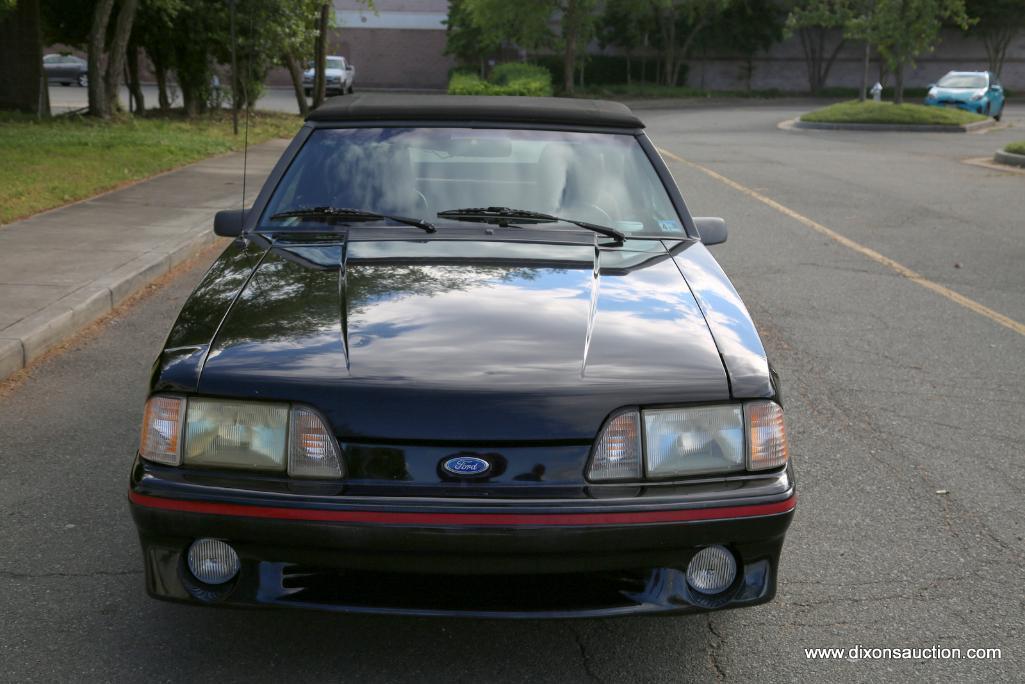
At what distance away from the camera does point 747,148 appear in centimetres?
2267

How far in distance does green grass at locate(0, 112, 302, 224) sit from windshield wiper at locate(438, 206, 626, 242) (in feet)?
25.5

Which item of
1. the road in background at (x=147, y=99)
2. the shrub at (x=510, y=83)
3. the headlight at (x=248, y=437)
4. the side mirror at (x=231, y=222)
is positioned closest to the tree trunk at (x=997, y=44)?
the shrub at (x=510, y=83)

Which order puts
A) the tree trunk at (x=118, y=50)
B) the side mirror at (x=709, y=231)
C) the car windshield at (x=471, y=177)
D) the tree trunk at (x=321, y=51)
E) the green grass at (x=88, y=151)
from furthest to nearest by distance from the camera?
the tree trunk at (x=321, y=51) → the tree trunk at (x=118, y=50) → the green grass at (x=88, y=151) → the side mirror at (x=709, y=231) → the car windshield at (x=471, y=177)

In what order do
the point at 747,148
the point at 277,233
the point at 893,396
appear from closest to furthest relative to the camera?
the point at 277,233, the point at 893,396, the point at 747,148

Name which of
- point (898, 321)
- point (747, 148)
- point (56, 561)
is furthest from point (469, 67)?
point (56, 561)

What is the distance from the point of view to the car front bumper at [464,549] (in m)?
2.70

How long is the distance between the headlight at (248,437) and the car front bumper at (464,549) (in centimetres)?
10

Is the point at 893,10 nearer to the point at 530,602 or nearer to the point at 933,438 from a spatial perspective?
the point at 933,438

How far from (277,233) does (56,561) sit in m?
1.35

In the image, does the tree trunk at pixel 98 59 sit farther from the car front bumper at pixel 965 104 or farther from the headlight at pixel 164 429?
the car front bumper at pixel 965 104

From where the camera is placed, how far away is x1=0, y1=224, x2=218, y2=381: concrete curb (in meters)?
6.20

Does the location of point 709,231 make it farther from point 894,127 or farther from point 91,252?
point 894,127

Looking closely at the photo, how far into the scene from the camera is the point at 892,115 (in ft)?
95.9

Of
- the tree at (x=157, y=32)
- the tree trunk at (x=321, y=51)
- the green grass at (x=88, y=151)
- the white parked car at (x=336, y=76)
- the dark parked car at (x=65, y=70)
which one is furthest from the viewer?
the dark parked car at (x=65, y=70)
